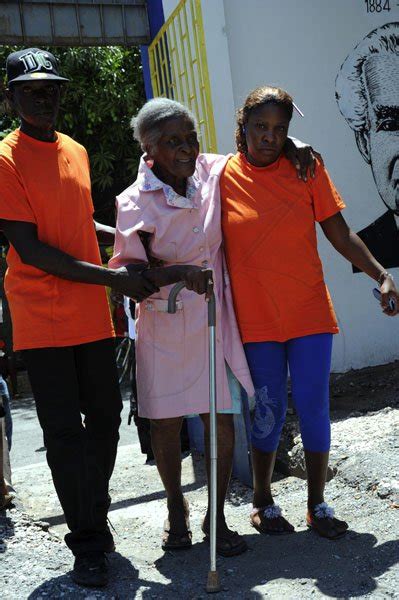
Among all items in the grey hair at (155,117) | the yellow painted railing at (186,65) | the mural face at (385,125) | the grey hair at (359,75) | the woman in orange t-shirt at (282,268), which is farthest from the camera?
the mural face at (385,125)

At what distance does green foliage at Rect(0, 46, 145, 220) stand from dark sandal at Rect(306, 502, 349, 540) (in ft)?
28.2

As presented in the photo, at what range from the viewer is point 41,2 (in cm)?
636

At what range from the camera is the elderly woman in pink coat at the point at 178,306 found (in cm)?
374

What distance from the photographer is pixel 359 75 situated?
6910mm

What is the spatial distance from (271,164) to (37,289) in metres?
1.17

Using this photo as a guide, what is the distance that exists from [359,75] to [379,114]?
1.17ft

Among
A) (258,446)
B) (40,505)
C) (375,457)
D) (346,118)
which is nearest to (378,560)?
(258,446)

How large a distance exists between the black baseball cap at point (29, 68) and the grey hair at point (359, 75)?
3.67 meters

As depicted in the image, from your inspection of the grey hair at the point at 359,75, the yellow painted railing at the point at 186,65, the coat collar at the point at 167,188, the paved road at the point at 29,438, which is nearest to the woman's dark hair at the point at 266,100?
the coat collar at the point at 167,188

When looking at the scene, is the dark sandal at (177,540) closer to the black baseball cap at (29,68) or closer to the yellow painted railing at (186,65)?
the black baseball cap at (29,68)

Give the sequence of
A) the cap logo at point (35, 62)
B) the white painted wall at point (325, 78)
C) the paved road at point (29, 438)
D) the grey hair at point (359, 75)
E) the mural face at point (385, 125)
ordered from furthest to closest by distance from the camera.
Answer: the paved road at point (29, 438) < the mural face at point (385, 125) < the grey hair at point (359, 75) < the white painted wall at point (325, 78) < the cap logo at point (35, 62)

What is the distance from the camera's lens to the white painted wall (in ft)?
20.8

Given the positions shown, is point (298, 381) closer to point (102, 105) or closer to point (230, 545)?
point (230, 545)

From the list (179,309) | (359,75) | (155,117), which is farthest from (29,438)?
(155,117)
